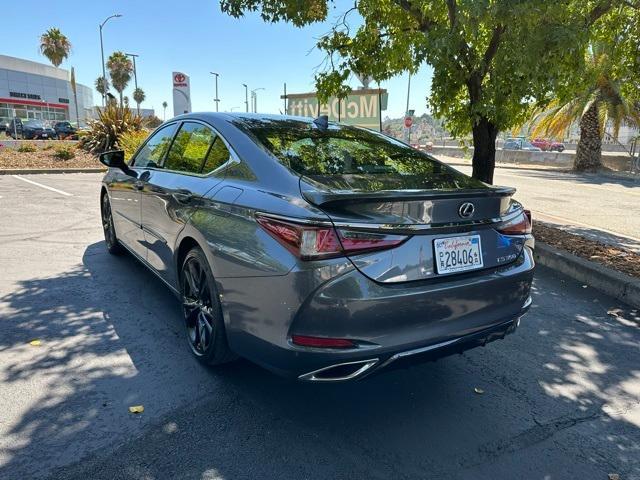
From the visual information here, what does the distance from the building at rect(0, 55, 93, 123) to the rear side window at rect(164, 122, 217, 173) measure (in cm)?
5825

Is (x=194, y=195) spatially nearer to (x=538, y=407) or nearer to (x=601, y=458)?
(x=538, y=407)

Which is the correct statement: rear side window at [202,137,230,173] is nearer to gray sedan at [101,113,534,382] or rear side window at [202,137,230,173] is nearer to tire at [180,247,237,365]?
gray sedan at [101,113,534,382]

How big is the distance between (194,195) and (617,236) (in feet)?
22.0

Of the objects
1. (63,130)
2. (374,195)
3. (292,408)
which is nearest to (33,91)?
(63,130)

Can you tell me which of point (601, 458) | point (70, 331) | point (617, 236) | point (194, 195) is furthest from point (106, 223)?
point (617, 236)

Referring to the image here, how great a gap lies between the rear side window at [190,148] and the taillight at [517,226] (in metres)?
1.98

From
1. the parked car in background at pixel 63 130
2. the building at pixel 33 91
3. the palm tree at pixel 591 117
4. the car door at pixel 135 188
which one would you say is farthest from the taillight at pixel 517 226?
the building at pixel 33 91

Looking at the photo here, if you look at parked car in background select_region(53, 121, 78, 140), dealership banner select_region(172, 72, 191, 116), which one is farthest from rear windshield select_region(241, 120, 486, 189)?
parked car in background select_region(53, 121, 78, 140)

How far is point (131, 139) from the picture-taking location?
16.8 metres

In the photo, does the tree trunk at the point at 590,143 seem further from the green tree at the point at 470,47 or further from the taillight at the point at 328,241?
the taillight at the point at 328,241

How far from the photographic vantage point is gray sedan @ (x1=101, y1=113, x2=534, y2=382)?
2.17 metres

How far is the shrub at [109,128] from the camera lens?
60.4ft

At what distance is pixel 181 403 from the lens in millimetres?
2689

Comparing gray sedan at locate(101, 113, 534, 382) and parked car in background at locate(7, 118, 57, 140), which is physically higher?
parked car in background at locate(7, 118, 57, 140)
